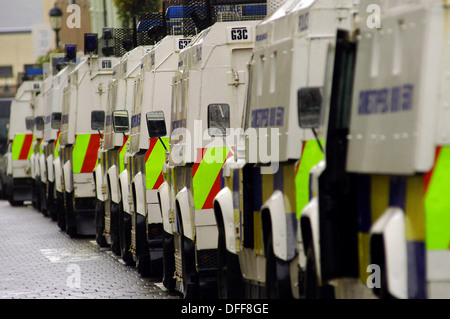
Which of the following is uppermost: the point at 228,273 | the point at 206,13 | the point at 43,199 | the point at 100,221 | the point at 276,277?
the point at 206,13

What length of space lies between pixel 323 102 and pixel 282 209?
1.23m

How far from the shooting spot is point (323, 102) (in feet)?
23.9

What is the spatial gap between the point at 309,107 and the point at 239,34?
14.1 feet

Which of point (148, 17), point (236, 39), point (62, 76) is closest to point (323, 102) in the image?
point (236, 39)

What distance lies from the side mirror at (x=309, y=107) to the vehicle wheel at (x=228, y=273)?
2.90 meters

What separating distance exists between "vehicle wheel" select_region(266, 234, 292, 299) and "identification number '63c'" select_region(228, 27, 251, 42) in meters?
3.10

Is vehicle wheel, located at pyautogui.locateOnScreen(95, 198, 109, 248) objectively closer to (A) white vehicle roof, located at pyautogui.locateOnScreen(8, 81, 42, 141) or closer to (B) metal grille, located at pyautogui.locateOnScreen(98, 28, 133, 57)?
(B) metal grille, located at pyautogui.locateOnScreen(98, 28, 133, 57)

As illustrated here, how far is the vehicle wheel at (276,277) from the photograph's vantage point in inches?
326

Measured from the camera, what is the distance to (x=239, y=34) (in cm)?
1132

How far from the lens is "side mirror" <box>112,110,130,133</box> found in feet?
50.6

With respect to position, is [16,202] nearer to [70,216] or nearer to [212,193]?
[70,216]

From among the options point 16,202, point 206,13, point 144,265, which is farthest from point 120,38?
point 16,202

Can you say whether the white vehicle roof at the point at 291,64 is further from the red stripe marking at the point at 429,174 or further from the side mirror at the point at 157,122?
the side mirror at the point at 157,122

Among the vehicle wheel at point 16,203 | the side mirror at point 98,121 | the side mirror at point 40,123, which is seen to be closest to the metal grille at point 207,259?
the side mirror at point 98,121
